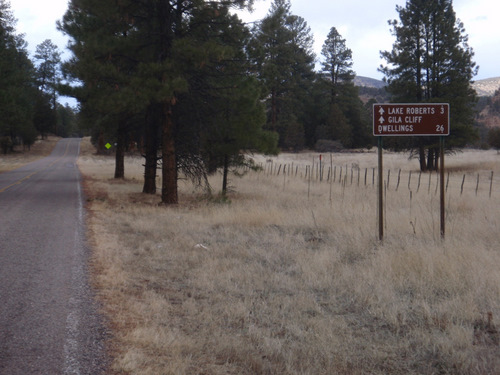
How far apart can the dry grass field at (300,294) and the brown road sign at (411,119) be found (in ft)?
6.97

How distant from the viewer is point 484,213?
39.1 ft

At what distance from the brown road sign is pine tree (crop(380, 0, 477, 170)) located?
80.5 feet

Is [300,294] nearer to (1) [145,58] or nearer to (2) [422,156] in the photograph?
(1) [145,58]

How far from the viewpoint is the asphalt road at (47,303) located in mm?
4059

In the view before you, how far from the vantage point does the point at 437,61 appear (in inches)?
1292

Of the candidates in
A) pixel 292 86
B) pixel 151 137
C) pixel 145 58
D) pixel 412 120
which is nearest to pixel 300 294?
pixel 412 120

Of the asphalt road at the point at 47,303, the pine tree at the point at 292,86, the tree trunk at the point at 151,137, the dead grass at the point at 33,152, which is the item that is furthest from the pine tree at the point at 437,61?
the dead grass at the point at 33,152

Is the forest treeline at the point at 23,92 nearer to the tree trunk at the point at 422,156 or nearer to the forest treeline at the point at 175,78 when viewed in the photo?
the forest treeline at the point at 175,78

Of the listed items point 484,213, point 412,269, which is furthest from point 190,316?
point 484,213

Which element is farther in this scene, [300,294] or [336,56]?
[336,56]

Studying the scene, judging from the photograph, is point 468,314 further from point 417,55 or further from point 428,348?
point 417,55

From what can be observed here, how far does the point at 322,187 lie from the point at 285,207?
669cm

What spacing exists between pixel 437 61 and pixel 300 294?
31.5m

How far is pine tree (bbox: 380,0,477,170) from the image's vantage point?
106ft
